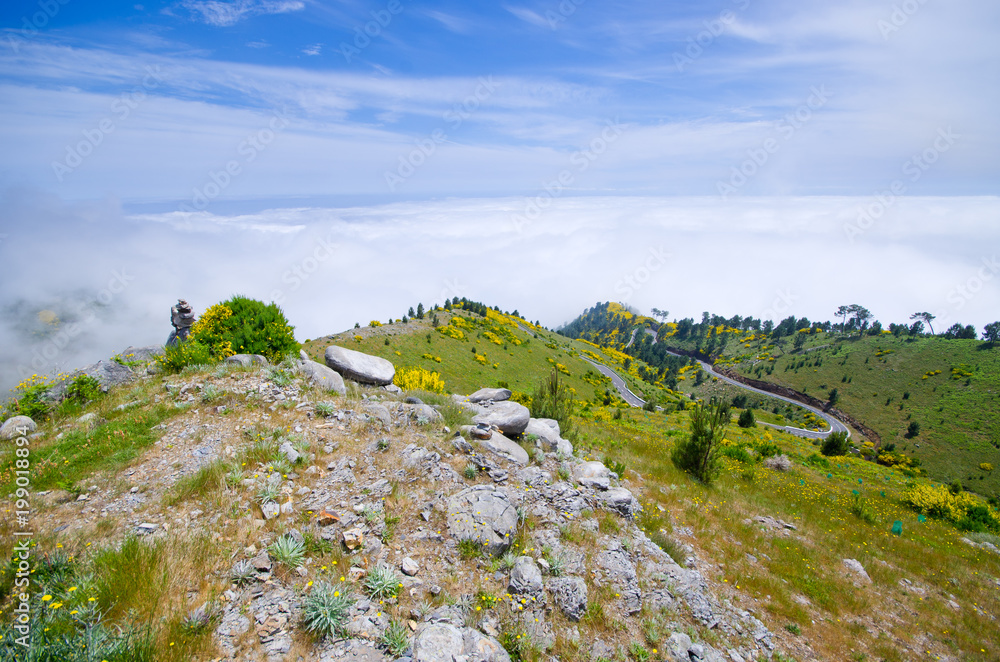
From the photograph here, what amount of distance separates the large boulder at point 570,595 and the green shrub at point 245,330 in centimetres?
1301

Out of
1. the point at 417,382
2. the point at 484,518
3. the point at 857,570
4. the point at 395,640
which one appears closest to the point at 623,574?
the point at 484,518

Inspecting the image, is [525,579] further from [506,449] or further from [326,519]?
[506,449]

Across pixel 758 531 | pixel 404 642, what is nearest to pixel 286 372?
pixel 404 642

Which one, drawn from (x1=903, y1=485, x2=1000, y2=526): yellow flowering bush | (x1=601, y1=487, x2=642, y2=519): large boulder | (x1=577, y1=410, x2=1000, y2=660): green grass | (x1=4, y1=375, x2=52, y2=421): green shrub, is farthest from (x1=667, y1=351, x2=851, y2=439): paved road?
(x1=4, y1=375, x2=52, y2=421): green shrub

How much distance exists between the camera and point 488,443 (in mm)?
11656

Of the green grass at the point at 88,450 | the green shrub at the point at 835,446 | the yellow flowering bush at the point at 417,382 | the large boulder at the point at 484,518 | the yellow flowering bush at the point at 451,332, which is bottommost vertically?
the yellow flowering bush at the point at 451,332

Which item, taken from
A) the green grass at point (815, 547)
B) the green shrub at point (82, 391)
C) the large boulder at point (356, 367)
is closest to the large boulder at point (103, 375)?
the green shrub at point (82, 391)

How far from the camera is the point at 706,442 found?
16719 mm

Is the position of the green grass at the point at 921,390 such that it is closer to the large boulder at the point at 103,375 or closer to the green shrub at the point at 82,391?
the large boulder at the point at 103,375

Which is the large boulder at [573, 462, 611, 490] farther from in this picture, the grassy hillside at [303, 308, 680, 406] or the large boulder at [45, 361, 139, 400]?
the grassy hillside at [303, 308, 680, 406]

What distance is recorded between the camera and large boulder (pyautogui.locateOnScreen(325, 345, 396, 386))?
16828 mm

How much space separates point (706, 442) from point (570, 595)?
1219 centimetres

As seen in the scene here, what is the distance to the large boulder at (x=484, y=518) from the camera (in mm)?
7969

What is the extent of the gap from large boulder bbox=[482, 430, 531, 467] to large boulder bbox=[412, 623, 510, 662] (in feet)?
17.9
